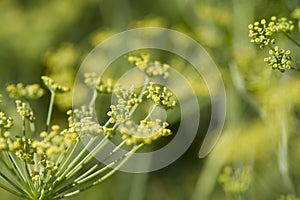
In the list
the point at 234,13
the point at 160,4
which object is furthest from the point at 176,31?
the point at 160,4

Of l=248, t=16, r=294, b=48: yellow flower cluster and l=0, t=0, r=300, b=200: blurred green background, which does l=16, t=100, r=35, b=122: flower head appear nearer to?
l=0, t=0, r=300, b=200: blurred green background

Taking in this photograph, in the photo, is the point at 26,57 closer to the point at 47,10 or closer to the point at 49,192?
the point at 47,10

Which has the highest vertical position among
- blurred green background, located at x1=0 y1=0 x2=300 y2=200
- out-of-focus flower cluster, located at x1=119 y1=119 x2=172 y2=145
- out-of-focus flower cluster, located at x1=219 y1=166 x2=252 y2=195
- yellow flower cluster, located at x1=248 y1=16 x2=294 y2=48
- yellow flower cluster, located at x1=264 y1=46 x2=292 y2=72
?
blurred green background, located at x1=0 y1=0 x2=300 y2=200

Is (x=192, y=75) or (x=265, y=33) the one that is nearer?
(x=265, y=33)

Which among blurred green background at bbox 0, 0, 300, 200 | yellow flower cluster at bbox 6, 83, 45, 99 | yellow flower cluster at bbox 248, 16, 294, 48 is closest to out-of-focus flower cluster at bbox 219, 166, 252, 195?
blurred green background at bbox 0, 0, 300, 200

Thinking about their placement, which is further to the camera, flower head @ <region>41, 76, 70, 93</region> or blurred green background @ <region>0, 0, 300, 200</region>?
blurred green background @ <region>0, 0, 300, 200</region>

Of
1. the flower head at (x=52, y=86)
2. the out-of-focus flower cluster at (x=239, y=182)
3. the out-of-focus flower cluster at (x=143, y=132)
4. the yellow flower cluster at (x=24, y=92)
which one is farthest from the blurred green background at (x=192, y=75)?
the out-of-focus flower cluster at (x=143, y=132)

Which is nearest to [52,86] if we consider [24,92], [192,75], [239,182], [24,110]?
[24,92]

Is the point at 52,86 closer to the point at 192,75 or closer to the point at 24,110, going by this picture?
the point at 24,110
